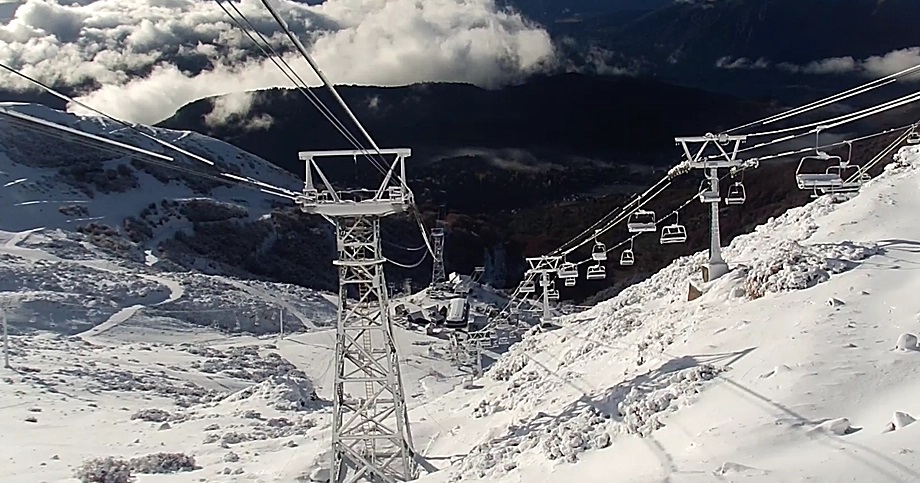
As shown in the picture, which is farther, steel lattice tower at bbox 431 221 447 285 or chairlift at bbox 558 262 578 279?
steel lattice tower at bbox 431 221 447 285

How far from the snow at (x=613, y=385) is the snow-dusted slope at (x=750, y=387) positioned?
37 mm

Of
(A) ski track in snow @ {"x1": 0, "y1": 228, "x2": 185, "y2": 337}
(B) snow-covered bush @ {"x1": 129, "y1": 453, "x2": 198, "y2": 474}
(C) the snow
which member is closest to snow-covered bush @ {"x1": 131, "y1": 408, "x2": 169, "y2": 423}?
(C) the snow

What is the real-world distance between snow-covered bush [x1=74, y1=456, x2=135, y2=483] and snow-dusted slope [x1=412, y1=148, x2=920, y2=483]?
316 inches

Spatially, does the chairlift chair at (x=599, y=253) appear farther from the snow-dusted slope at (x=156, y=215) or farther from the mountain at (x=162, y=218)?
the snow-dusted slope at (x=156, y=215)

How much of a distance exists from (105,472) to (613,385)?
13251 mm

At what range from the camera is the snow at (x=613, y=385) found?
9.48 metres

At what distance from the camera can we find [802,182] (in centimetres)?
1911

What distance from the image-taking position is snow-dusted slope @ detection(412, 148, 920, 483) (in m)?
8.86

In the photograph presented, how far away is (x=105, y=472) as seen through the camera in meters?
19.1

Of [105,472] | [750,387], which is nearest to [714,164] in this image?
[750,387]

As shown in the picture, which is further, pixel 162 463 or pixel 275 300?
pixel 275 300

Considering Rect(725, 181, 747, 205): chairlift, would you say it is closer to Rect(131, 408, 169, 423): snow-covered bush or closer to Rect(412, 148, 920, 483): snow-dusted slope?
Rect(412, 148, 920, 483): snow-dusted slope

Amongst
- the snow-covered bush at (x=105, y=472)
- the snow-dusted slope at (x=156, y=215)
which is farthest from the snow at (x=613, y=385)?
the snow-dusted slope at (x=156, y=215)

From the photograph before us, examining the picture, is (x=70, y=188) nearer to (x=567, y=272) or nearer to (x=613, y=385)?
(x=567, y=272)
